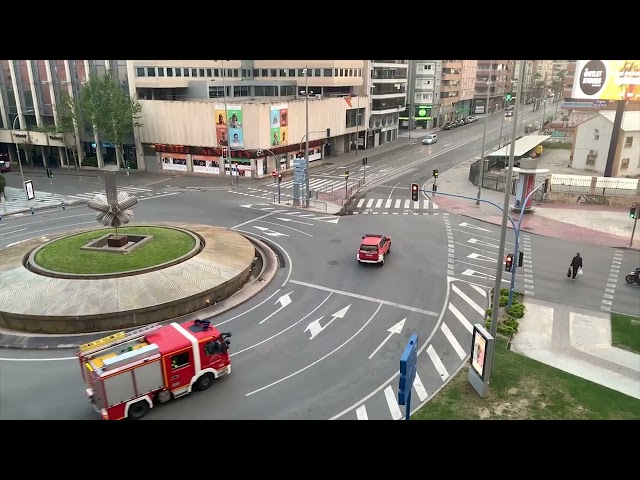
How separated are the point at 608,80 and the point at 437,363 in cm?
4643

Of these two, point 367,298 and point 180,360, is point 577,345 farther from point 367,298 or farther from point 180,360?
point 180,360

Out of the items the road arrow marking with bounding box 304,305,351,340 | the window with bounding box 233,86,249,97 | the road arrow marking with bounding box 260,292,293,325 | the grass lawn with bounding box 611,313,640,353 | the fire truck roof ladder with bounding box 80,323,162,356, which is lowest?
the road arrow marking with bounding box 260,292,293,325

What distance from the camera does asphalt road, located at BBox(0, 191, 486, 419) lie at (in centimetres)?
1730

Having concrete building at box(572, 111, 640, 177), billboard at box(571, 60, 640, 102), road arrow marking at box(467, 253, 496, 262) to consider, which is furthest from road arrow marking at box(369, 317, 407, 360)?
concrete building at box(572, 111, 640, 177)

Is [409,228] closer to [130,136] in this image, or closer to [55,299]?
[55,299]

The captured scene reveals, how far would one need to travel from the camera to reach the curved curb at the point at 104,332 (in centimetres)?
2138

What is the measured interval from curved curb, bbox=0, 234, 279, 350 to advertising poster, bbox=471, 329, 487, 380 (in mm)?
12210

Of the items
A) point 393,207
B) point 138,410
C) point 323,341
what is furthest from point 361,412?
point 393,207

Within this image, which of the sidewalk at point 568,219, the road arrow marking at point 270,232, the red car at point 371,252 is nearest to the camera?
the red car at point 371,252

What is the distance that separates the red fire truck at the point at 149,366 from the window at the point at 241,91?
55651mm

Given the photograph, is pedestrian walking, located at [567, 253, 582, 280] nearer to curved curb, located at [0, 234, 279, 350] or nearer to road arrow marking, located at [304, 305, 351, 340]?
road arrow marking, located at [304, 305, 351, 340]

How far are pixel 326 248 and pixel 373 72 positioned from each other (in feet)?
183

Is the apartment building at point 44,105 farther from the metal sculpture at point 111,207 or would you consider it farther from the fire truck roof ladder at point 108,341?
the fire truck roof ladder at point 108,341

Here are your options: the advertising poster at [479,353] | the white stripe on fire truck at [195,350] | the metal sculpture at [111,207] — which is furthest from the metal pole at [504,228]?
the metal sculpture at [111,207]
